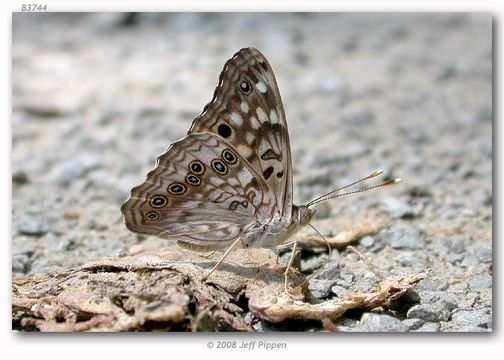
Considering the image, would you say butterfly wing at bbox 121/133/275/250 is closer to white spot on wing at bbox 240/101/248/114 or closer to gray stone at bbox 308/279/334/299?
white spot on wing at bbox 240/101/248/114

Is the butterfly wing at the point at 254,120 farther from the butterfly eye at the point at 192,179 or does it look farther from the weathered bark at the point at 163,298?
the weathered bark at the point at 163,298

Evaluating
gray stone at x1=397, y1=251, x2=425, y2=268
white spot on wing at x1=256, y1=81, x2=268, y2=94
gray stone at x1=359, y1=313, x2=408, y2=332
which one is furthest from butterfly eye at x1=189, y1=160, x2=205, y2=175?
gray stone at x1=397, y1=251, x2=425, y2=268

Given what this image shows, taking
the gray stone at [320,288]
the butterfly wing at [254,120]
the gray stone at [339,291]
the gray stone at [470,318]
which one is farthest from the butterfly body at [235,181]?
the gray stone at [470,318]

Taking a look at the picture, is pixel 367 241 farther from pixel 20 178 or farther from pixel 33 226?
pixel 20 178

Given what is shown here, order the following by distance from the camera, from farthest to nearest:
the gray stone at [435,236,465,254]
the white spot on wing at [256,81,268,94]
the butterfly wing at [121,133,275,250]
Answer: the gray stone at [435,236,465,254] → the white spot on wing at [256,81,268,94] → the butterfly wing at [121,133,275,250]

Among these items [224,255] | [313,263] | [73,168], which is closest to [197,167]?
[224,255]
